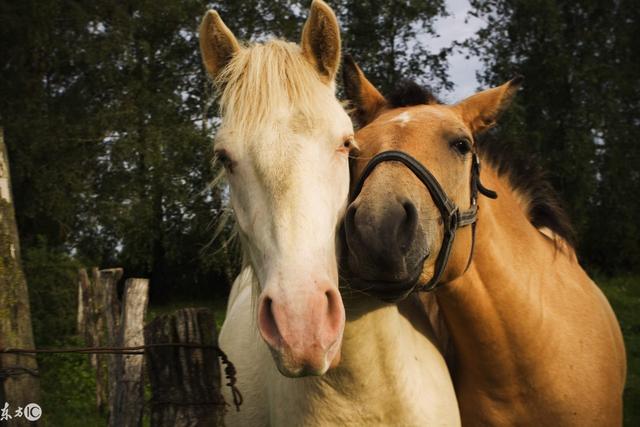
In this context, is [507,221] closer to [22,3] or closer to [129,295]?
[129,295]

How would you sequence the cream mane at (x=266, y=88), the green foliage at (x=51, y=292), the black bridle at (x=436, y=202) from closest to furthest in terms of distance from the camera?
the cream mane at (x=266, y=88)
the black bridle at (x=436, y=202)
the green foliage at (x=51, y=292)

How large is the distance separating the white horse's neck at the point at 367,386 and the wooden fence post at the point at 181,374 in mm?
356

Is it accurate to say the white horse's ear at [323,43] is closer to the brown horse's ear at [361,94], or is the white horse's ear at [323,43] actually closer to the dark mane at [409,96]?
the dark mane at [409,96]

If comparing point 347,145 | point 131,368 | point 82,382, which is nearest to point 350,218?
point 347,145

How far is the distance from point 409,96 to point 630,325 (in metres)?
8.87

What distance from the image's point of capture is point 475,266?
299 centimetres

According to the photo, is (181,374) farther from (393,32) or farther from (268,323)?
(393,32)

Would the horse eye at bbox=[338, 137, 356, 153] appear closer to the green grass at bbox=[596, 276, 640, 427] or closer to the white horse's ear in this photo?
the white horse's ear

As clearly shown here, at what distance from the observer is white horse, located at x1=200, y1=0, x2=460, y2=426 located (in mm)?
1889

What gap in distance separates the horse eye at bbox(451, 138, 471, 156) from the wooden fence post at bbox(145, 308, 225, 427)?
1304 mm

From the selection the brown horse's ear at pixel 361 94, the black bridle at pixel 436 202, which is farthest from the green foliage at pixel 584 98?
the black bridle at pixel 436 202

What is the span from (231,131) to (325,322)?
0.77m

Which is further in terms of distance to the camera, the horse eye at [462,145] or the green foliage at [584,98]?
the green foliage at [584,98]

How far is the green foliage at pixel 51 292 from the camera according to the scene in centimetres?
1112
